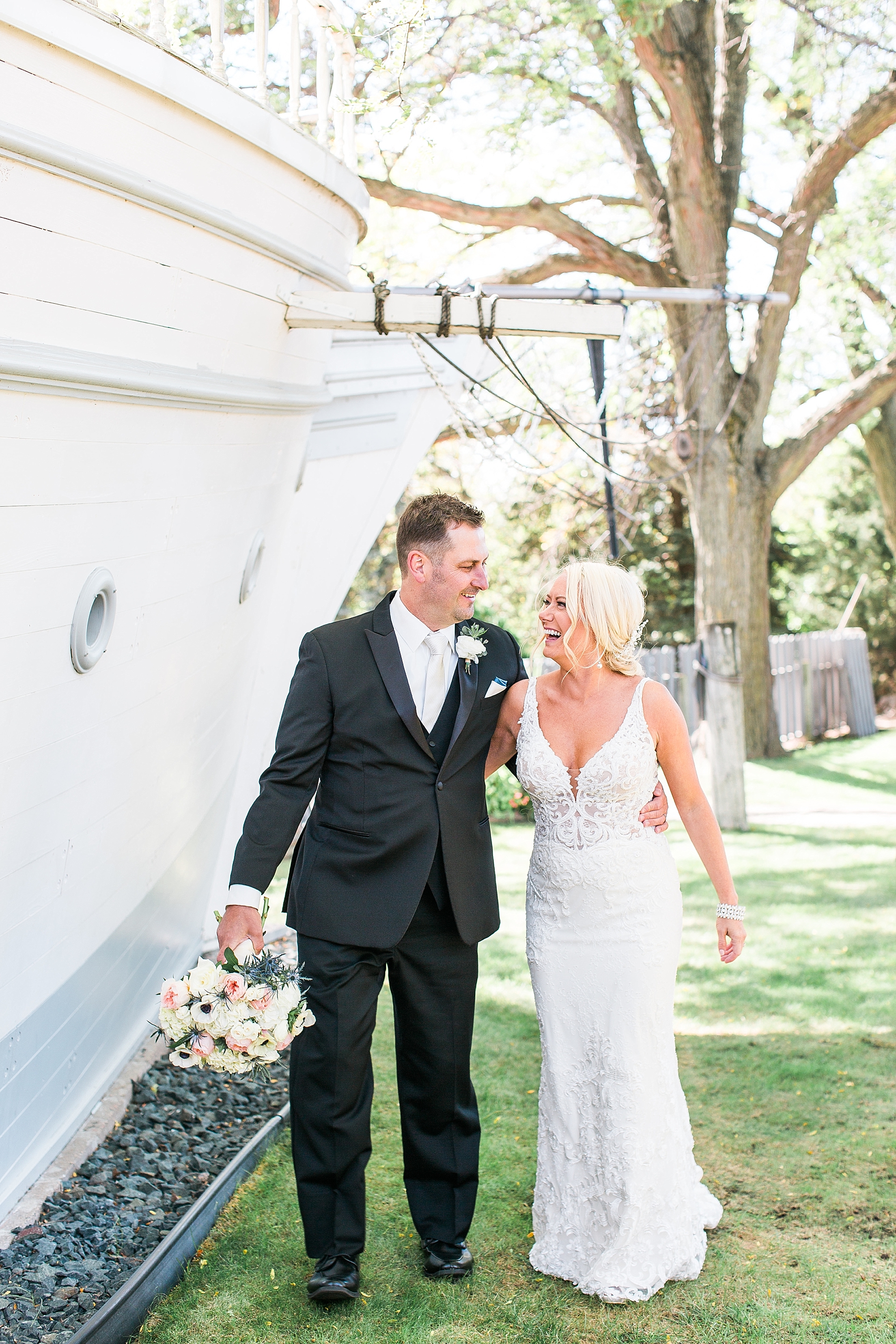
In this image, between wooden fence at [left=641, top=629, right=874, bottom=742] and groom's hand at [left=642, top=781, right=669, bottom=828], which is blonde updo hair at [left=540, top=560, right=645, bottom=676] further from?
wooden fence at [left=641, top=629, right=874, bottom=742]

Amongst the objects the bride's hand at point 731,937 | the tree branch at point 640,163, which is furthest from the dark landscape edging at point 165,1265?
the tree branch at point 640,163

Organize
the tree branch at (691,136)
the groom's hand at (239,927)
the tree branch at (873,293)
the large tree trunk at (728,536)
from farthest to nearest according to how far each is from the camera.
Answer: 1. the tree branch at (873,293)
2. the large tree trunk at (728,536)
3. the tree branch at (691,136)
4. the groom's hand at (239,927)

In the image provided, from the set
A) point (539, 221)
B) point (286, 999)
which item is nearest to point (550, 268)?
point (539, 221)

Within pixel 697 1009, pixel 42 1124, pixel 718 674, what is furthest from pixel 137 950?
pixel 718 674

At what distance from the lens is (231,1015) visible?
8.46 feet

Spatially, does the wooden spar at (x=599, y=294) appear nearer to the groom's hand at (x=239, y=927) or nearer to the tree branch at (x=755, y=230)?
the groom's hand at (x=239, y=927)

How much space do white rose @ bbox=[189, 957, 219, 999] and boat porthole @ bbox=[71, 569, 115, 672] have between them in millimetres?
847

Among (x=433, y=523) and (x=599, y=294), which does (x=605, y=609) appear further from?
(x=599, y=294)

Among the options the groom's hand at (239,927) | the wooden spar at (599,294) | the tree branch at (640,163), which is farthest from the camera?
the tree branch at (640,163)

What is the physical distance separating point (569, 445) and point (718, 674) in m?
5.45

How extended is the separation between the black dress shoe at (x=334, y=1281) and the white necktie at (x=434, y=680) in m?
1.38

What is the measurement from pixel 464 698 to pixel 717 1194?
1828 mm

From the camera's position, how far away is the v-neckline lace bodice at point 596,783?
2977 millimetres

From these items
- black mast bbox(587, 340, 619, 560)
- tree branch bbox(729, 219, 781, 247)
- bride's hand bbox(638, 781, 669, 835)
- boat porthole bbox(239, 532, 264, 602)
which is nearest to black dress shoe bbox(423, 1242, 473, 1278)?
bride's hand bbox(638, 781, 669, 835)
